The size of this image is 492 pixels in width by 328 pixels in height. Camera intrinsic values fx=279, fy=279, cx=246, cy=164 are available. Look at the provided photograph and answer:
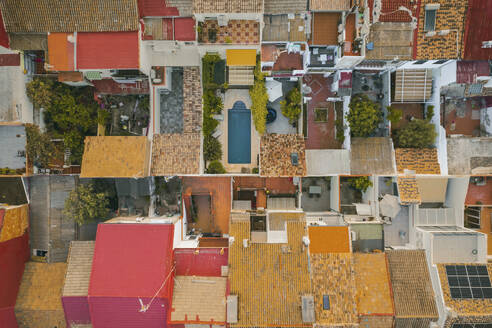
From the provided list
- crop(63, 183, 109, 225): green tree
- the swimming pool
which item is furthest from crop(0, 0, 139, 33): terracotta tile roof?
crop(63, 183, 109, 225): green tree

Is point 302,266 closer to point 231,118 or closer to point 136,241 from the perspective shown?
point 136,241

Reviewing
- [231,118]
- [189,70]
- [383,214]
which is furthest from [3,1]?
[383,214]

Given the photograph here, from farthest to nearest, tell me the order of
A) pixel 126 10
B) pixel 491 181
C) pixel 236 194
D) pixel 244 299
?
pixel 236 194
pixel 491 181
pixel 126 10
pixel 244 299

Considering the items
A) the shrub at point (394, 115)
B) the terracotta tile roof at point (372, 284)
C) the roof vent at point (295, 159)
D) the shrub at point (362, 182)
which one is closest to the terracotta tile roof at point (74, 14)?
the roof vent at point (295, 159)

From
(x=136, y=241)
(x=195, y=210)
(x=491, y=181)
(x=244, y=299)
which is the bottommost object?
(x=244, y=299)

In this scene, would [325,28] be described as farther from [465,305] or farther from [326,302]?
[465,305]

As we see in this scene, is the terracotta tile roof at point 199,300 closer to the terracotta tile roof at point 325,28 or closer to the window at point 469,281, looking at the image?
the window at point 469,281
